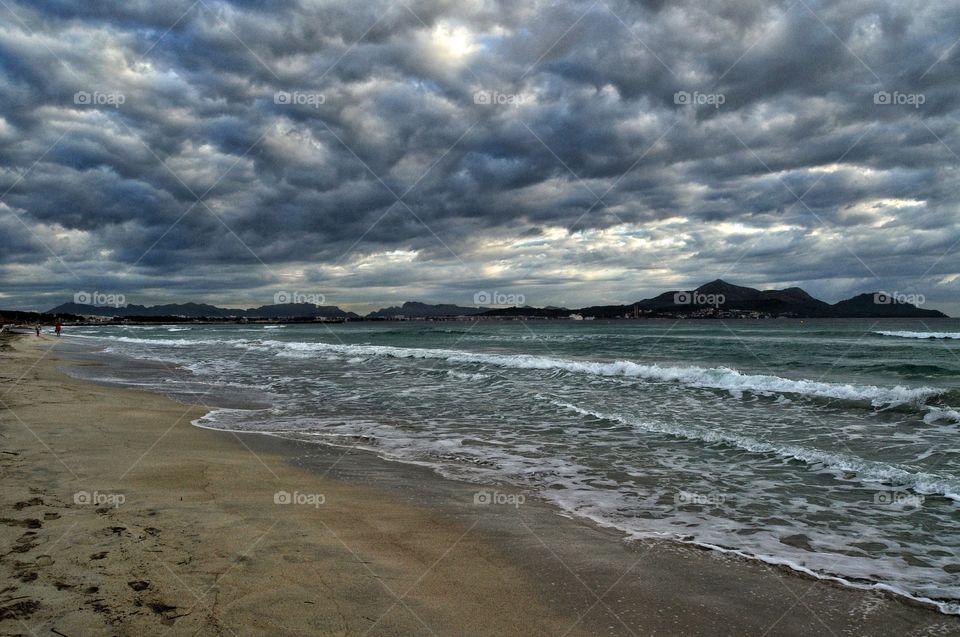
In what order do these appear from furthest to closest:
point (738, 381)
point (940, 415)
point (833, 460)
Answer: point (738, 381)
point (940, 415)
point (833, 460)

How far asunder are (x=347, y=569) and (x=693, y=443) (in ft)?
23.6

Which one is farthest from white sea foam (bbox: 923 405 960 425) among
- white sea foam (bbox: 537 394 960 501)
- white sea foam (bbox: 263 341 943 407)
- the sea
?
white sea foam (bbox: 537 394 960 501)

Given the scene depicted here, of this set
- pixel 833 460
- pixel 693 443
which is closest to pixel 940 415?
pixel 833 460

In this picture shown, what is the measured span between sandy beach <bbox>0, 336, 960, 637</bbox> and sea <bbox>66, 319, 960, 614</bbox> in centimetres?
69

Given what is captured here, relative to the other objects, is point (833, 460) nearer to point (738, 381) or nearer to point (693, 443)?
point (693, 443)

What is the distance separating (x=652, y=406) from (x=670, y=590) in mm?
9982

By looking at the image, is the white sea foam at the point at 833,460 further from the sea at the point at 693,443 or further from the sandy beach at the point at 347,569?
the sandy beach at the point at 347,569

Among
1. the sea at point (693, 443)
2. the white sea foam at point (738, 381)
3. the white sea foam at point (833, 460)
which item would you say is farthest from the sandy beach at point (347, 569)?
the white sea foam at point (738, 381)

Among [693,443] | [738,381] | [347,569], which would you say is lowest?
[693,443]

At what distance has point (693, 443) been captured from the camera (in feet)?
31.6

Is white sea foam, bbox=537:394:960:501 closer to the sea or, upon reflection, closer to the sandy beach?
the sea

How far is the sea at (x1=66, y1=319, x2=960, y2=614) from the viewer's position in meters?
5.42

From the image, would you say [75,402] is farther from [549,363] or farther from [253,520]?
[549,363]

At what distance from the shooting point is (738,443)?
9.45 meters
